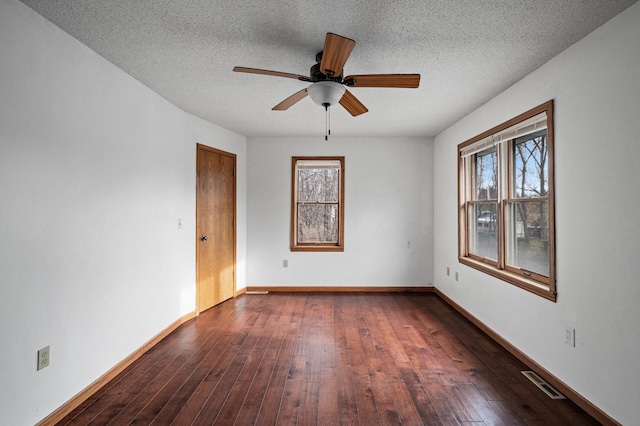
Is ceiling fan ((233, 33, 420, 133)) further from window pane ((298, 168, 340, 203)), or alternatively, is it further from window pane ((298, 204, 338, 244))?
window pane ((298, 204, 338, 244))

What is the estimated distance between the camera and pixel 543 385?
2.42 meters

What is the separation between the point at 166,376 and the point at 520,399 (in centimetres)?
260

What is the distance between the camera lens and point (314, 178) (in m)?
5.33

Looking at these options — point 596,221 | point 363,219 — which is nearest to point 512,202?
point 596,221

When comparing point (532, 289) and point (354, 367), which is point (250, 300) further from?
point (532, 289)

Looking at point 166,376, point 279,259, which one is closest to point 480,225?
point 279,259

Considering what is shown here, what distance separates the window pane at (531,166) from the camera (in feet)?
8.86

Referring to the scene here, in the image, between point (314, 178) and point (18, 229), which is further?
point (314, 178)

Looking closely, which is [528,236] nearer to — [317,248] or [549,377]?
[549,377]

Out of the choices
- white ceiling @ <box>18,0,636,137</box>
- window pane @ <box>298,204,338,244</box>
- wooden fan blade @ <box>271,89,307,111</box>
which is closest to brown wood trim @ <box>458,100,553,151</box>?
white ceiling @ <box>18,0,636,137</box>

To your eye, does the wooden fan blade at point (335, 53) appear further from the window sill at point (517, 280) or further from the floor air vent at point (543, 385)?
the floor air vent at point (543, 385)

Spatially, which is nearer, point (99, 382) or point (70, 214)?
point (70, 214)

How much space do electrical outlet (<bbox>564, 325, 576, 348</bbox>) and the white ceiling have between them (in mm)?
1978

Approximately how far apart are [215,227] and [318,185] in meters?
1.77
